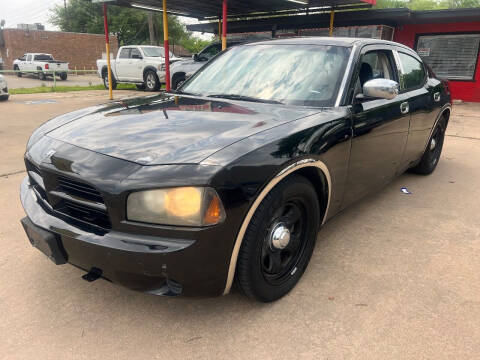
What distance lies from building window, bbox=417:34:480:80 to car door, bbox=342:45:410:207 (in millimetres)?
11682

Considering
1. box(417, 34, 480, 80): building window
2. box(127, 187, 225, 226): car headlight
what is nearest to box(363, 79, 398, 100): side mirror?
box(127, 187, 225, 226): car headlight

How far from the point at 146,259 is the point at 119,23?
150ft

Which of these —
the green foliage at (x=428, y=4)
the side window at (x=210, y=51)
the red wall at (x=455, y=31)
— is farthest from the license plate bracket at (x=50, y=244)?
the green foliage at (x=428, y=4)

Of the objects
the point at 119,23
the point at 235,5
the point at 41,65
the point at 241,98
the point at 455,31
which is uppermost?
the point at 119,23

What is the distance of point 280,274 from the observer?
239 cm

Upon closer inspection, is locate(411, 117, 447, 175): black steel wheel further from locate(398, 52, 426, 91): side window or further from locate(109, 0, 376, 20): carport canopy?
locate(109, 0, 376, 20): carport canopy

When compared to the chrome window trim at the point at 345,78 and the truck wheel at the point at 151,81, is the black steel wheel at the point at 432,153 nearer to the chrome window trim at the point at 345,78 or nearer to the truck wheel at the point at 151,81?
the chrome window trim at the point at 345,78

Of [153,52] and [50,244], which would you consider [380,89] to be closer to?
[50,244]

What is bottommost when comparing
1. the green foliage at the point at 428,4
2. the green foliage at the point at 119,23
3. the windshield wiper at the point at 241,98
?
the windshield wiper at the point at 241,98

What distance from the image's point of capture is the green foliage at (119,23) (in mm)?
42219

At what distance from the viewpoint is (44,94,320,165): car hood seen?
1.95m

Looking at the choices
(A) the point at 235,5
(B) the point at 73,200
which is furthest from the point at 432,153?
(A) the point at 235,5

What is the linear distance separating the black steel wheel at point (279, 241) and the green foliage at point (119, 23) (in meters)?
41.8

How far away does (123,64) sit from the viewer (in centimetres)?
1584
